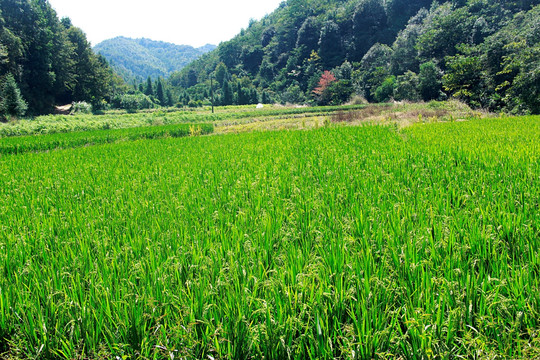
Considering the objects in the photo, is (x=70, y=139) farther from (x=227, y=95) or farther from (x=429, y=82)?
(x=227, y=95)

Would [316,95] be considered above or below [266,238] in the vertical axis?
above

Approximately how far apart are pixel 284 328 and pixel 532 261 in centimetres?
156

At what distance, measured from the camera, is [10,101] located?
32.5 metres

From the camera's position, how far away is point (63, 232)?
9.64ft

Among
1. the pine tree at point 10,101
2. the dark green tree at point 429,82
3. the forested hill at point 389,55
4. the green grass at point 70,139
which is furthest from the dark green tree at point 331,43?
the green grass at point 70,139

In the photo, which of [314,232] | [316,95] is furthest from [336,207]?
[316,95]

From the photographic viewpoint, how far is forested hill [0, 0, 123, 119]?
36.2 meters

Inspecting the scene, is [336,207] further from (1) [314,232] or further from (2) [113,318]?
(2) [113,318]

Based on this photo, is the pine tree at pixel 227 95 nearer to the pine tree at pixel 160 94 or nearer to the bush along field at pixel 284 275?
the pine tree at pixel 160 94

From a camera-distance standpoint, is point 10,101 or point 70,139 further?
point 10,101

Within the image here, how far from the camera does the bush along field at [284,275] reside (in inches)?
54.6

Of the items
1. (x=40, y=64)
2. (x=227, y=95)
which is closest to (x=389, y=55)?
(x=227, y=95)

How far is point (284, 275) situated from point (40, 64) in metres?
57.2

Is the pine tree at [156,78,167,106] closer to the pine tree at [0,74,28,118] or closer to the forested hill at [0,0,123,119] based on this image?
the forested hill at [0,0,123,119]
